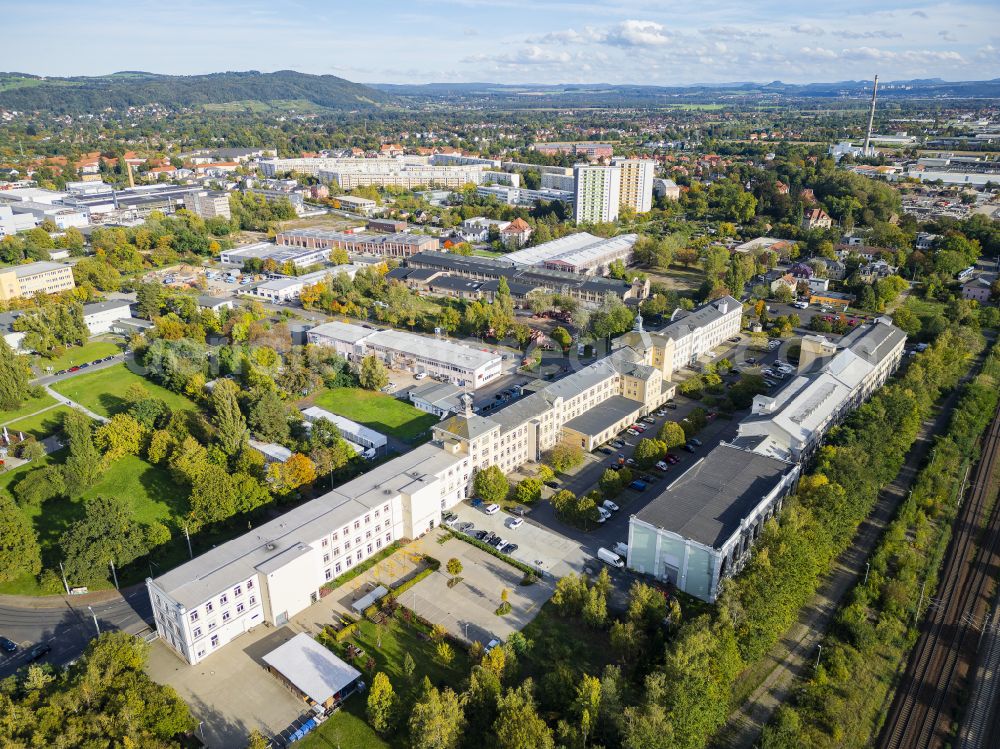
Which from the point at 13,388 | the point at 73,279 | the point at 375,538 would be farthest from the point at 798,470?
the point at 73,279

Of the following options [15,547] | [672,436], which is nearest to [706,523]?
[672,436]

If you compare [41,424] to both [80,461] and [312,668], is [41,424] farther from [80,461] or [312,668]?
[312,668]

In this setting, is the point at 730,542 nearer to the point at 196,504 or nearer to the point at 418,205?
the point at 196,504

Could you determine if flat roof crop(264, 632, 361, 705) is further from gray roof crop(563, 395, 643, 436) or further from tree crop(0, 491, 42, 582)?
gray roof crop(563, 395, 643, 436)

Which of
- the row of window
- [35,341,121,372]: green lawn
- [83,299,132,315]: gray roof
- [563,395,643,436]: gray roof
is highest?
[83,299,132,315]: gray roof

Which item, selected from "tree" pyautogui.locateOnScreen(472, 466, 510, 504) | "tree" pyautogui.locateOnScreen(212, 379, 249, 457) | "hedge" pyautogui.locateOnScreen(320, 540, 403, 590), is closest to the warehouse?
"tree" pyautogui.locateOnScreen(472, 466, 510, 504)
